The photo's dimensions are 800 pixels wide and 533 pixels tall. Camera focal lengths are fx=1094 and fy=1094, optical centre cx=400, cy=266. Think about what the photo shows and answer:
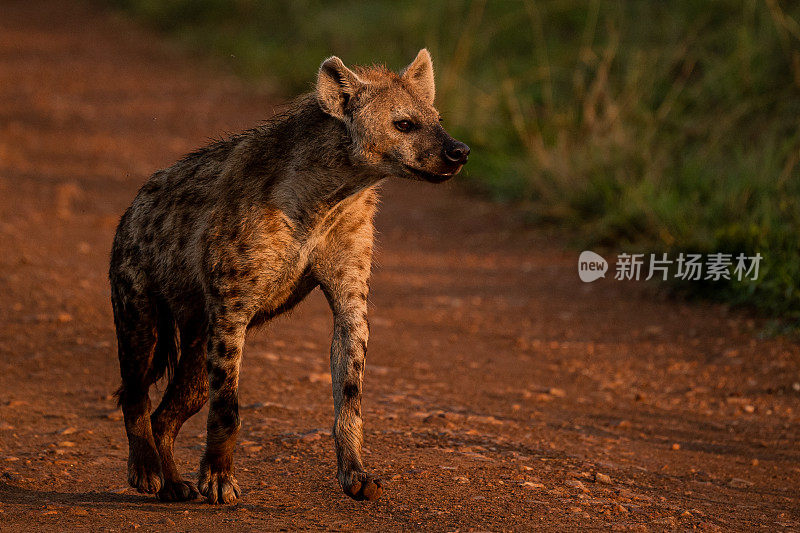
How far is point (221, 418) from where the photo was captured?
3252 mm

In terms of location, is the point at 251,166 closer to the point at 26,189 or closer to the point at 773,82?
the point at 26,189

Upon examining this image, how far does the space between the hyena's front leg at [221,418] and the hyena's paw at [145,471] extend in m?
0.26

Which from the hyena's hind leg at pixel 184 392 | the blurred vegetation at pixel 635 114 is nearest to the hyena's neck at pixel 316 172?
the hyena's hind leg at pixel 184 392

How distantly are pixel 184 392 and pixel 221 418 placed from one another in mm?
404

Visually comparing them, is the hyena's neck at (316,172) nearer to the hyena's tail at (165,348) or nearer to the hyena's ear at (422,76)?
the hyena's ear at (422,76)

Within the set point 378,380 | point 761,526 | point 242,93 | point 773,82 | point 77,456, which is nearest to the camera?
point 761,526

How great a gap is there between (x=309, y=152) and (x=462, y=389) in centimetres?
174

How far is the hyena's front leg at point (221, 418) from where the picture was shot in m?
3.25

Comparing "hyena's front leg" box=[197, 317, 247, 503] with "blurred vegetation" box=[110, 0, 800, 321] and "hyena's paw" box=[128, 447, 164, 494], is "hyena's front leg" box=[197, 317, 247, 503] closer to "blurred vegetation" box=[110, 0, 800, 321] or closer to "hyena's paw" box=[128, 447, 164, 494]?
"hyena's paw" box=[128, 447, 164, 494]

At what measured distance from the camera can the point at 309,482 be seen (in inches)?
139

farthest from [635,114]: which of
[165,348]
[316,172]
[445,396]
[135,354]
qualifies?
[135,354]

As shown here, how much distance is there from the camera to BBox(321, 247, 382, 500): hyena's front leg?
3.26 m

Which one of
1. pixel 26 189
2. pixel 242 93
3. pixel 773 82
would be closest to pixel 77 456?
pixel 26 189

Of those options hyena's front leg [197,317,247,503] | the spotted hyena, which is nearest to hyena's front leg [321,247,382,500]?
the spotted hyena
